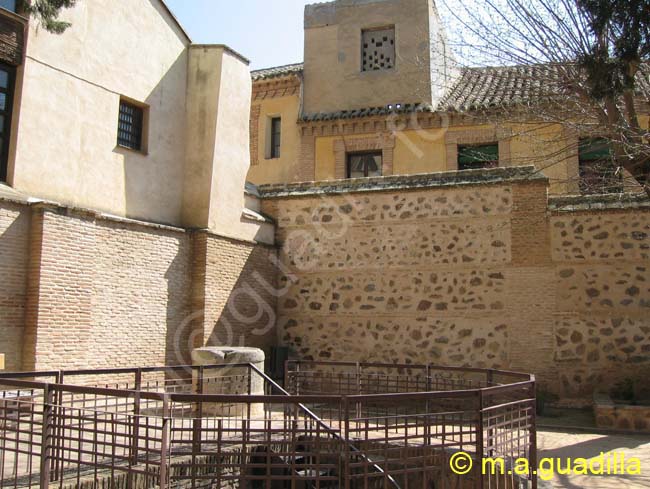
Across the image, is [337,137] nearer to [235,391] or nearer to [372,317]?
[372,317]

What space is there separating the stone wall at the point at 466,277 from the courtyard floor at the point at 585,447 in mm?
1498

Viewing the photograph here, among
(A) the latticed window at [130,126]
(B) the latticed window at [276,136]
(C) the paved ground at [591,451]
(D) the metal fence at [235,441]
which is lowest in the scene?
(C) the paved ground at [591,451]

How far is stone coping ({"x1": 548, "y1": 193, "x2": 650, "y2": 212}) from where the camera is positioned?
11156mm

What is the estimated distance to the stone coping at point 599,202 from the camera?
11156 mm

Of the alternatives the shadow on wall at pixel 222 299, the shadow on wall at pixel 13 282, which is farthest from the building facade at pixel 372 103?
the shadow on wall at pixel 13 282

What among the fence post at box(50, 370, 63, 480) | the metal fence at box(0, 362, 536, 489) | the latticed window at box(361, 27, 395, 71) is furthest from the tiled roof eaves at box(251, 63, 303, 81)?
the fence post at box(50, 370, 63, 480)

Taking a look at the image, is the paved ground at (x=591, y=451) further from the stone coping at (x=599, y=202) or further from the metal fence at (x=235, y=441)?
the stone coping at (x=599, y=202)

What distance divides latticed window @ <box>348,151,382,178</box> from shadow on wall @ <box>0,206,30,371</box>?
10553mm

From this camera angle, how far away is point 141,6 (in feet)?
38.0

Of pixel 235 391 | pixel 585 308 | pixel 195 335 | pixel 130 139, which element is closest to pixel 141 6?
pixel 130 139

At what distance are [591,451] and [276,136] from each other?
14193mm

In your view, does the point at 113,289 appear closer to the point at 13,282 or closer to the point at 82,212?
the point at 82,212

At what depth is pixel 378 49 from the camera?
18609 mm

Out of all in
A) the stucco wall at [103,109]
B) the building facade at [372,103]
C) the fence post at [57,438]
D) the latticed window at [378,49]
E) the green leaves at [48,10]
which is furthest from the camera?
the latticed window at [378,49]
